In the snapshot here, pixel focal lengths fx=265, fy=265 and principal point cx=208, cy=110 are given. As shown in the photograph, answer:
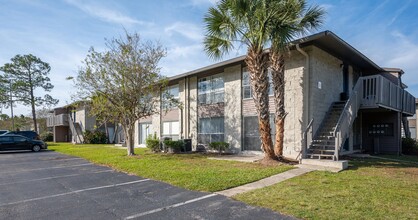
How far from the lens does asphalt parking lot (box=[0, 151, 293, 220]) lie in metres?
5.41

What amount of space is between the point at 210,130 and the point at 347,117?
8.36m

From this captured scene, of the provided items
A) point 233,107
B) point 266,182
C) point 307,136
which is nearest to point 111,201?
point 266,182

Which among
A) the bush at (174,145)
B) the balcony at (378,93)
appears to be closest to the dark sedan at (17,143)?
the bush at (174,145)

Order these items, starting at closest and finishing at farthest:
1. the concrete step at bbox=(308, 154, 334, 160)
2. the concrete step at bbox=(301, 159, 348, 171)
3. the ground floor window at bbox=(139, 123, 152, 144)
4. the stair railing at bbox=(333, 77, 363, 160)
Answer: the concrete step at bbox=(301, 159, 348, 171) < the stair railing at bbox=(333, 77, 363, 160) < the concrete step at bbox=(308, 154, 334, 160) < the ground floor window at bbox=(139, 123, 152, 144)

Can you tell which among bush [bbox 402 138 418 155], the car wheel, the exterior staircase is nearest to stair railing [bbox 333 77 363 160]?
the exterior staircase

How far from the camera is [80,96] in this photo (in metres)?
15.8

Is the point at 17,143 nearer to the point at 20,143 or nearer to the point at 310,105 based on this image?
the point at 20,143

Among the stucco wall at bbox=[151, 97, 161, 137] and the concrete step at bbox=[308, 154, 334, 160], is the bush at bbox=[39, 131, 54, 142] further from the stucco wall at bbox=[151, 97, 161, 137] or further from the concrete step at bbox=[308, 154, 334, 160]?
the concrete step at bbox=[308, 154, 334, 160]

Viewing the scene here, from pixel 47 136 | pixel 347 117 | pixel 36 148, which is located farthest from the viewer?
pixel 47 136

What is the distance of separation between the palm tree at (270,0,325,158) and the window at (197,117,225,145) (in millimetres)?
5390

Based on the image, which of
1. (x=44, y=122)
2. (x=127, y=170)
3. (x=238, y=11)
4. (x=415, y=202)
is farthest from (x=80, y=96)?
(x=44, y=122)

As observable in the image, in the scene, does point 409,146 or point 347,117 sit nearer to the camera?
point 347,117

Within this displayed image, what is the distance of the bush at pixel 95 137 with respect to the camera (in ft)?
105

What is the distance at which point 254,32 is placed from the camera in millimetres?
11344
